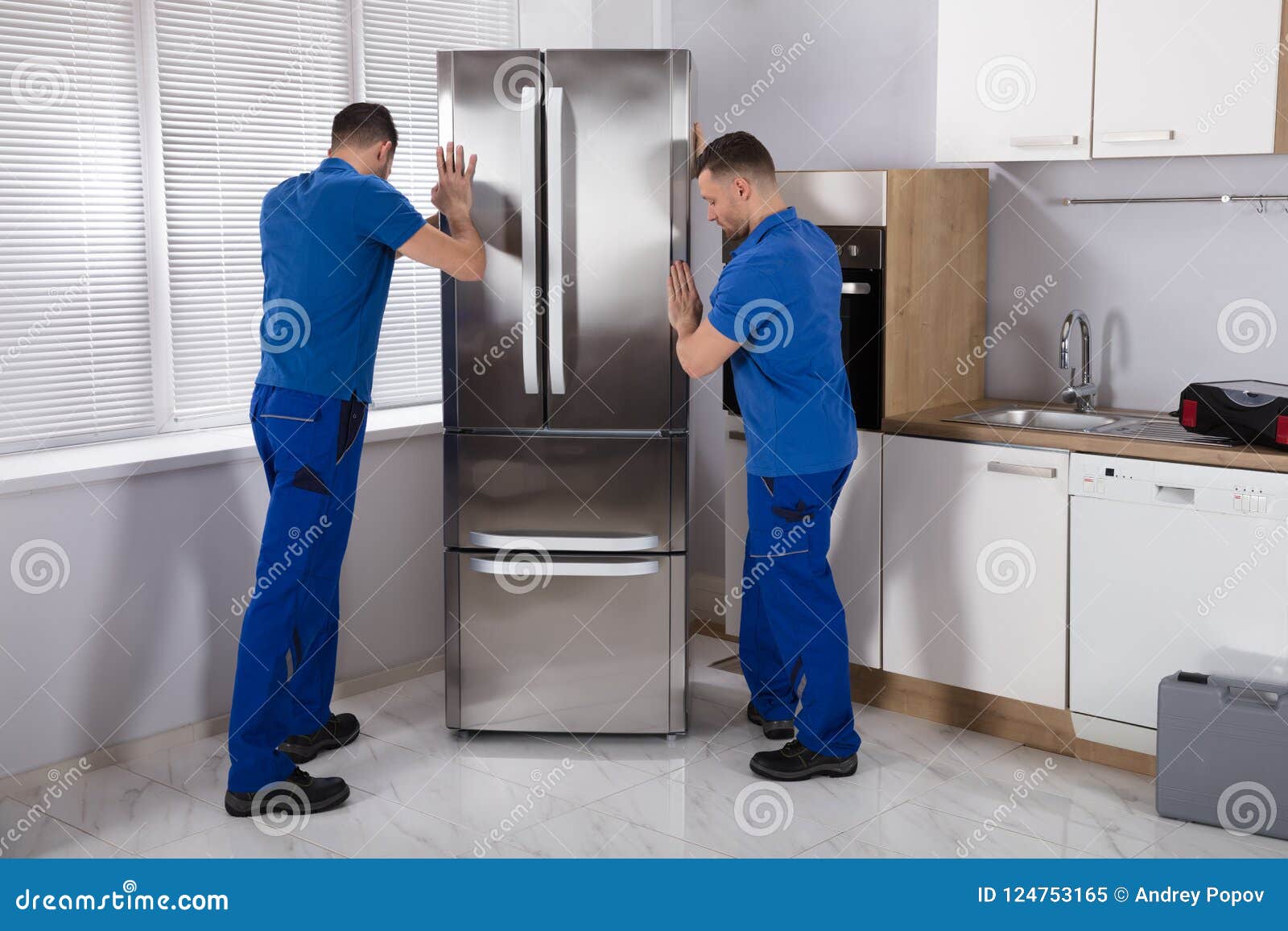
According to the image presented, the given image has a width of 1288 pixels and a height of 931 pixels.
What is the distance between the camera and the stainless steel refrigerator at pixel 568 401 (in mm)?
3189

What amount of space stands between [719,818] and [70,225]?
7.22ft

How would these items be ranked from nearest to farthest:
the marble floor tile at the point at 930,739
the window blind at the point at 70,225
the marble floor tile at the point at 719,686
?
the window blind at the point at 70,225 → the marble floor tile at the point at 930,739 → the marble floor tile at the point at 719,686

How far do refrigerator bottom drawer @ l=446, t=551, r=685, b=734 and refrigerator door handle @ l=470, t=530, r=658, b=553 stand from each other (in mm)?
29

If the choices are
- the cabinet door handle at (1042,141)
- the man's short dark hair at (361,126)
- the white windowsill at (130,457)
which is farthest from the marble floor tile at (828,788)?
the man's short dark hair at (361,126)

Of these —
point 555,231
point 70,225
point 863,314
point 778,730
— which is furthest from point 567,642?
point 70,225

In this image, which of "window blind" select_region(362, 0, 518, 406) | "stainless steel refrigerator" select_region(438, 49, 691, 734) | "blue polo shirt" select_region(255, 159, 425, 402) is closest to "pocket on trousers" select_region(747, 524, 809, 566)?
"stainless steel refrigerator" select_region(438, 49, 691, 734)

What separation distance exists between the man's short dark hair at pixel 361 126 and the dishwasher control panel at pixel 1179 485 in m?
1.87

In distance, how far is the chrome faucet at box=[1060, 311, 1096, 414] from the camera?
3.50 metres

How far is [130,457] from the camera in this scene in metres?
3.29

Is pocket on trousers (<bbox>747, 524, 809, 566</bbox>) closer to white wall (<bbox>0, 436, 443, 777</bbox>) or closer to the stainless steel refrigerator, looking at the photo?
the stainless steel refrigerator

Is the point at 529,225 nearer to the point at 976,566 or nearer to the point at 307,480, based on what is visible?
the point at 307,480

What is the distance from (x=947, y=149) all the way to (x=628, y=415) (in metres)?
1.14

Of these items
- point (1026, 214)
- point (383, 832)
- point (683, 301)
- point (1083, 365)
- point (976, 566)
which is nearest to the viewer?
point (383, 832)

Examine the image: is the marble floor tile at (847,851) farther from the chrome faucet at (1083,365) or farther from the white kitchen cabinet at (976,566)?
the chrome faucet at (1083,365)
